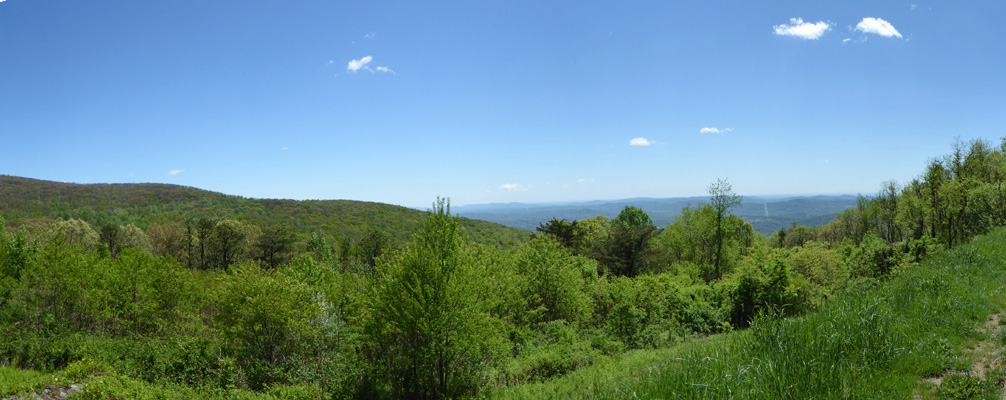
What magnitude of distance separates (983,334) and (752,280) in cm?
1072

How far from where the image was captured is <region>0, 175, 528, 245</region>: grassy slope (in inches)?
3371

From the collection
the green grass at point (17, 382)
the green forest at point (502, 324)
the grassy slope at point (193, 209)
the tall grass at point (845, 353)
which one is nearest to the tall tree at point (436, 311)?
the green forest at point (502, 324)

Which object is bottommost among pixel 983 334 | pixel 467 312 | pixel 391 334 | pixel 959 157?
pixel 391 334

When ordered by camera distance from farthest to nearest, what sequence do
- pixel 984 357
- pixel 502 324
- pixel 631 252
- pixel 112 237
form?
1. pixel 112 237
2. pixel 631 252
3. pixel 502 324
4. pixel 984 357

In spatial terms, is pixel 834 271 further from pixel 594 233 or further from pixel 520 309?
pixel 594 233

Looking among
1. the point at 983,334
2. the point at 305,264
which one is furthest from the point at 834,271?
the point at 305,264

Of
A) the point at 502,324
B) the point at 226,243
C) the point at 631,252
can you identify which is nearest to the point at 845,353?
the point at 502,324

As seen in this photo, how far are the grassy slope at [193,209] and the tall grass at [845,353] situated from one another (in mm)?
75484

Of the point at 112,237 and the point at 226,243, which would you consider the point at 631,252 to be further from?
the point at 112,237

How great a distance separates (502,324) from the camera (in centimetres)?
1466

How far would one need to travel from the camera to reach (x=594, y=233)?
55469mm

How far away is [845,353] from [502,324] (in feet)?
33.5

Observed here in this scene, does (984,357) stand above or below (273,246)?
above

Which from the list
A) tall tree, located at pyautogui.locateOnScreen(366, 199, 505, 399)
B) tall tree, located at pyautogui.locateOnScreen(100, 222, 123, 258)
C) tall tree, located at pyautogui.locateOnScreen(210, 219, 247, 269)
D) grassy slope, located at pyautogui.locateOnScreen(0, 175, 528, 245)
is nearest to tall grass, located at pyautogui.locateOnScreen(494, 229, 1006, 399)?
tall tree, located at pyautogui.locateOnScreen(366, 199, 505, 399)
